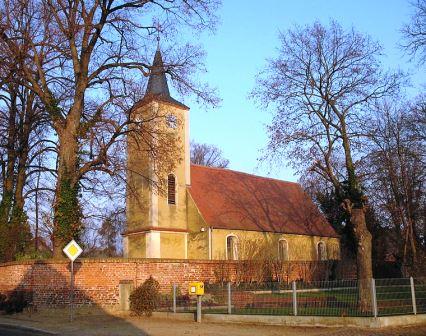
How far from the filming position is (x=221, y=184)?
43.7 meters

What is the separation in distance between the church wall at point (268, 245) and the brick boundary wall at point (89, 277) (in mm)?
9075

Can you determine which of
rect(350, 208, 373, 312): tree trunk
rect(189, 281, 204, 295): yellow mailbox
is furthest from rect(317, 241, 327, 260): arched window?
rect(189, 281, 204, 295): yellow mailbox

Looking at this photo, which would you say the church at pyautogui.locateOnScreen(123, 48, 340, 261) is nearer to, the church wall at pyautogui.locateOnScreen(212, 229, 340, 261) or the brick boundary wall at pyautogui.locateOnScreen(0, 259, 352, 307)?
the church wall at pyautogui.locateOnScreen(212, 229, 340, 261)

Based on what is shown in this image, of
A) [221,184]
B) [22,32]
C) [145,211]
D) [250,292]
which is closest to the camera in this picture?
[250,292]

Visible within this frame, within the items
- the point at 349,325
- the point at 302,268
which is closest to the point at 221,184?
the point at 302,268

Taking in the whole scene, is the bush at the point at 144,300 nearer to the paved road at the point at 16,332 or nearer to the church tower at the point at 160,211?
the paved road at the point at 16,332

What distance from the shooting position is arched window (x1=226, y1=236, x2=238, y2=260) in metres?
38.5

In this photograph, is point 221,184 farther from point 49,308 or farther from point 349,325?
point 349,325

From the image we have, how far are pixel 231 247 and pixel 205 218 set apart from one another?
2.95m

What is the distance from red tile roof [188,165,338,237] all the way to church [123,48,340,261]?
0.08m

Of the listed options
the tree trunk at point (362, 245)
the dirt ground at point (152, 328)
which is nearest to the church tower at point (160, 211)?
the dirt ground at point (152, 328)

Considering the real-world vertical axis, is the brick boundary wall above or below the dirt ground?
above

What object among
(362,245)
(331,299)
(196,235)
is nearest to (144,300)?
(331,299)

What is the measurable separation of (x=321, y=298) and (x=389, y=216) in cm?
3101
